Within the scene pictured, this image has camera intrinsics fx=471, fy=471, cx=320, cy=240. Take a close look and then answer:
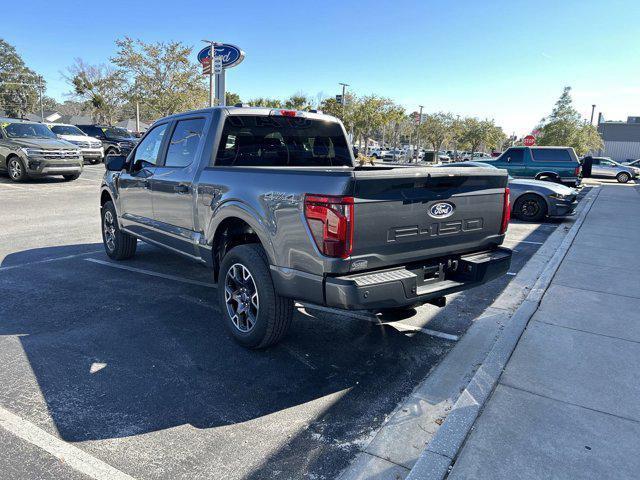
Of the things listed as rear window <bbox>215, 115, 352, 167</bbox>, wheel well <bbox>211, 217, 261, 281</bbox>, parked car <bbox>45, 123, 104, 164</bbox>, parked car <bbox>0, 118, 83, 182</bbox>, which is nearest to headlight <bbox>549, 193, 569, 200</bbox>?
rear window <bbox>215, 115, 352, 167</bbox>

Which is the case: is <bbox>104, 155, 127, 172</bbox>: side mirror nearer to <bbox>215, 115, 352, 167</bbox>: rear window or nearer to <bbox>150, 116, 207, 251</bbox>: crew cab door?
<bbox>150, 116, 207, 251</bbox>: crew cab door

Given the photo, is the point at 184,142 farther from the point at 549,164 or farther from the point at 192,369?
the point at 549,164

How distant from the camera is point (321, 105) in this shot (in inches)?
2272

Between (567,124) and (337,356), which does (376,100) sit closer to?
(567,124)

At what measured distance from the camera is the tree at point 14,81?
9025 centimetres

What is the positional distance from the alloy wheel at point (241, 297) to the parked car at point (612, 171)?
34951 mm

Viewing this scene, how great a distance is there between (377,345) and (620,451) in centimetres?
195

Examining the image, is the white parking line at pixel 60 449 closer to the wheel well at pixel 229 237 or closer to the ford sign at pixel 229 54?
the wheel well at pixel 229 237

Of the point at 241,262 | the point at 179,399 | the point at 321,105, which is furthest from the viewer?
the point at 321,105

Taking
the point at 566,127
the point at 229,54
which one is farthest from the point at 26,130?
the point at 566,127

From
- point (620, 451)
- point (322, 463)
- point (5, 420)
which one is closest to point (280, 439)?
point (322, 463)

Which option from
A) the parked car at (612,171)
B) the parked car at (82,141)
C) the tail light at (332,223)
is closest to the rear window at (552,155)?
the tail light at (332,223)

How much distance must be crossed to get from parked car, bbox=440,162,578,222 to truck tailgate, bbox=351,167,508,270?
851 cm

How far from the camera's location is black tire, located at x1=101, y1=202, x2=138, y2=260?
654 cm
